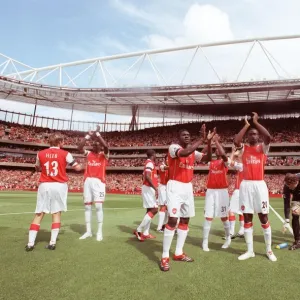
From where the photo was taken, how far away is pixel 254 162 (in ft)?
20.3

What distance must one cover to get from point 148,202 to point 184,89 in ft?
110

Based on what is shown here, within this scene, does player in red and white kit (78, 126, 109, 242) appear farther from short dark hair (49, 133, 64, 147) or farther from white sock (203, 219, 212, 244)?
white sock (203, 219, 212, 244)

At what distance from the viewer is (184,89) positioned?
40.1 m

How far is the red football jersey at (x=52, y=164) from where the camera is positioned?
21.6 ft

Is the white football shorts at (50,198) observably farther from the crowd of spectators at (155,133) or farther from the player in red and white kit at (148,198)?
the crowd of spectators at (155,133)

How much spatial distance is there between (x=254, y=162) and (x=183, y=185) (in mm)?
1642

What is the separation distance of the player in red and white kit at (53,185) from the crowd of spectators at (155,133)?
4441 centimetres

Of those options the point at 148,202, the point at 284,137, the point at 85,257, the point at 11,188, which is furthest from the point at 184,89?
the point at 85,257

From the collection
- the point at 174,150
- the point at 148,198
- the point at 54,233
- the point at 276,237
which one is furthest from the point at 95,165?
the point at 276,237

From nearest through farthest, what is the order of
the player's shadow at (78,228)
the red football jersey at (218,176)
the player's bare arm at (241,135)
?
the player's bare arm at (241,135), the red football jersey at (218,176), the player's shadow at (78,228)

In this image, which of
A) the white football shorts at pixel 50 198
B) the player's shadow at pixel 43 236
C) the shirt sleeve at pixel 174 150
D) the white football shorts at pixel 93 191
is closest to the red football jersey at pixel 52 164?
the white football shorts at pixel 50 198

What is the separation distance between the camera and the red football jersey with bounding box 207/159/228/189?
283 inches

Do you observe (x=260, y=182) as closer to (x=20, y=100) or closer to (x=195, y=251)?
(x=195, y=251)

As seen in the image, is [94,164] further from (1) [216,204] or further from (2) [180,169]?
(1) [216,204]
